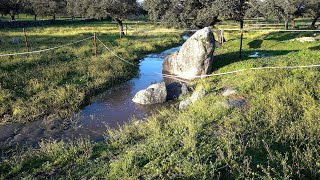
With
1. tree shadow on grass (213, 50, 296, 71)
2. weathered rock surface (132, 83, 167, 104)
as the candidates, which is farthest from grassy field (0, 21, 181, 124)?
tree shadow on grass (213, 50, 296, 71)

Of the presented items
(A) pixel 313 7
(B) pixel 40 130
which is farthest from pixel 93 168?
(A) pixel 313 7

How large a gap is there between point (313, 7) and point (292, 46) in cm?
2371

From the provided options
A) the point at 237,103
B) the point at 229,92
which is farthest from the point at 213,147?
the point at 229,92

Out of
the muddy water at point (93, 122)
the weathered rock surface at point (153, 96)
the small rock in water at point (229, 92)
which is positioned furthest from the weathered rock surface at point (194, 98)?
the weathered rock surface at point (153, 96)

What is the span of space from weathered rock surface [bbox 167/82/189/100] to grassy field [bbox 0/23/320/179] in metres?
3.30

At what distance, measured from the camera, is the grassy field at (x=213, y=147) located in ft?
20.4

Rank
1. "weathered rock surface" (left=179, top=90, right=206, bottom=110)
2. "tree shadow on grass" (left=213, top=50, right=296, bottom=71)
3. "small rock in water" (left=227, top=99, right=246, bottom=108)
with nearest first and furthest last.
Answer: "small rock in water" (left=227, top=99, right=246, bottom=108) → "weathered rock surface" (left=179, top=90, right=206, bottom=110) → "tree shadow on grass" (left=213, top=50, right=296, bottom=71)

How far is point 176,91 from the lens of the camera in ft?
48.1

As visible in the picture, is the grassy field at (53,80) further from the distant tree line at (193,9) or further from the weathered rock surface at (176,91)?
the distant tree line at (193,9)

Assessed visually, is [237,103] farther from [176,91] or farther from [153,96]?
[176,91]

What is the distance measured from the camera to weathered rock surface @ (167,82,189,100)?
1440 cm

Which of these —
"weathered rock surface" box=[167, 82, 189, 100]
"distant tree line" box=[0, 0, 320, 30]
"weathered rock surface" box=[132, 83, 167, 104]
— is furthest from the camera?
"distant tree line" box=[0, 0, 320, 30]

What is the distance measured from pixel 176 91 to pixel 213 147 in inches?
302

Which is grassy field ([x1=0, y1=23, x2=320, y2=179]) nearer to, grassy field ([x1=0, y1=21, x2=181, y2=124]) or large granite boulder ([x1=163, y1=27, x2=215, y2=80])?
grassy field ([x1=0, y1=21, x2=181, y2=124])
